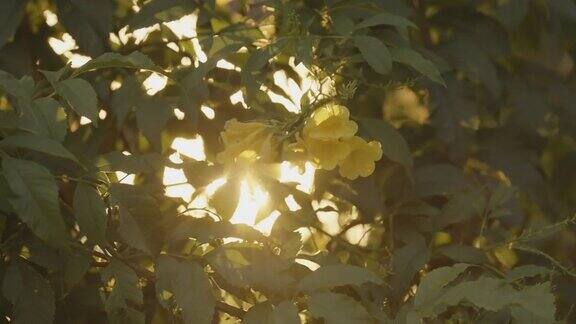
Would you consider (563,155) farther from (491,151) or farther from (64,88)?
(64,88)

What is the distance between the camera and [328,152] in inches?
65.1

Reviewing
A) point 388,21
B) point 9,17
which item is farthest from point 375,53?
point 9,17

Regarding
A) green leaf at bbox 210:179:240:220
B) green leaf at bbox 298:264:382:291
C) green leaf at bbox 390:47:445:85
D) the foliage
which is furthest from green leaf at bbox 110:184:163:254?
green leaf at bbox 390:47:445:85

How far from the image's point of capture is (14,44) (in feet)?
6.96

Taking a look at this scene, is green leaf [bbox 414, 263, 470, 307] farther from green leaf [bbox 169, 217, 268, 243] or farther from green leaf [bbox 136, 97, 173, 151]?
green leaf [bbox 136, 97, 173, 151]

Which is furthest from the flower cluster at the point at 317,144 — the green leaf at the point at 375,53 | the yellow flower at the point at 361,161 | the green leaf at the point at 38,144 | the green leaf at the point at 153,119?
the green leaf at the point at 38,144

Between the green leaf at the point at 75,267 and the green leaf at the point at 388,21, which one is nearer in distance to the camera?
the green leaf at the point at 75,267

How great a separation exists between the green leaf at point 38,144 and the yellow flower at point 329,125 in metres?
0.35

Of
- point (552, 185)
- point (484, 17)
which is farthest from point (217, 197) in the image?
point (552, 185)

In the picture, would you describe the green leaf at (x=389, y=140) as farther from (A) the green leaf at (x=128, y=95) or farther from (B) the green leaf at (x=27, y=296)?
(B) the green leaf at (x=27, y=296)

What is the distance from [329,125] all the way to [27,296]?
1.51ft

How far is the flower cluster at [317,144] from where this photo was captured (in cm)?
162

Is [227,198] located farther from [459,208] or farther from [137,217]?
[459,208]

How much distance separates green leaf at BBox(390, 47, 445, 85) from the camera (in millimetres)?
1724
